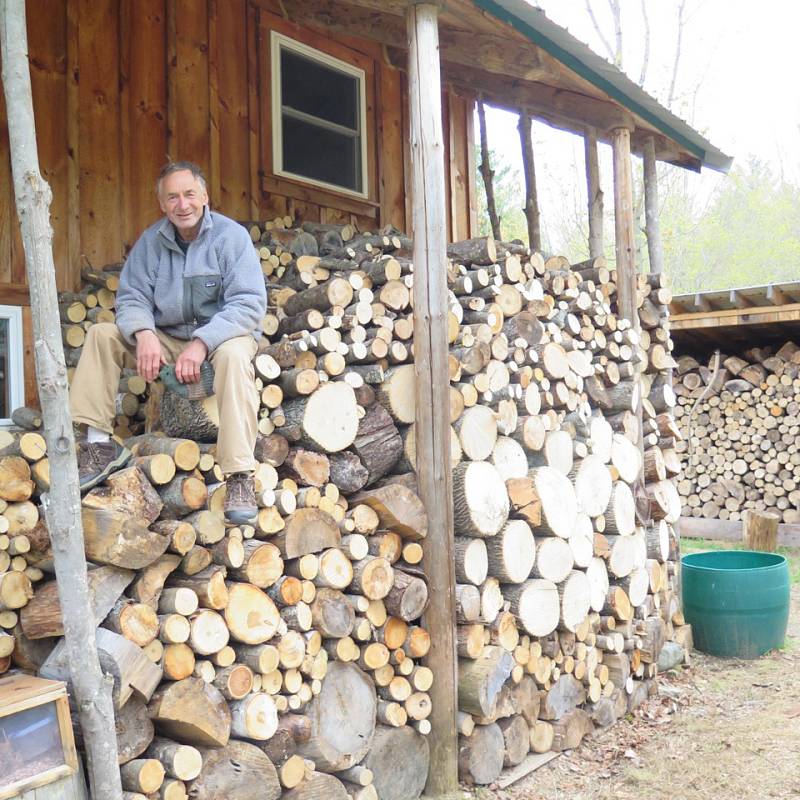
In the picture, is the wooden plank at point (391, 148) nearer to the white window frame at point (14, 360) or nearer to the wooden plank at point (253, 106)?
the wooden plank at point (253, 106)

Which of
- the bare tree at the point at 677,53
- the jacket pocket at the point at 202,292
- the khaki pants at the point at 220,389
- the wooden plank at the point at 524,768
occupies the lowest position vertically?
the wooden plank at the point at 524,768

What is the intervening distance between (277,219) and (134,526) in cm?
322

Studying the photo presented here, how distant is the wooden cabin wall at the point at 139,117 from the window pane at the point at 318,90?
0.19m

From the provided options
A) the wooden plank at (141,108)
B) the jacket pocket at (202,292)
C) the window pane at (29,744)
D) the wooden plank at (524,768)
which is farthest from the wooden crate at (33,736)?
the wooden plank at (141,108)

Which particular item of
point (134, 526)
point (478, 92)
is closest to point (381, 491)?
point (134, 526)

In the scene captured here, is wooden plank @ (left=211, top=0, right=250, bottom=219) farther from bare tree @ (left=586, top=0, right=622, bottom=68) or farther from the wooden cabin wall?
bare tree @ (left=586, top=0, right=622, bottom=68)

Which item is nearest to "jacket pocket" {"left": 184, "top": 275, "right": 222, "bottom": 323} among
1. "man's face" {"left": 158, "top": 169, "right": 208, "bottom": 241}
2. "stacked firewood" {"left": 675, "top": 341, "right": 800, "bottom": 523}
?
"man's face" {"left": 158, "top": 169, "right": 208, "bottom": 241}

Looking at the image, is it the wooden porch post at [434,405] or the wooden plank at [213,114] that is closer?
the wooden porch post at [434,405]

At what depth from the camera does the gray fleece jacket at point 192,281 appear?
135 inches

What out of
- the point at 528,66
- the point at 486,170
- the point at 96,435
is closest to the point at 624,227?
the point at 528,66

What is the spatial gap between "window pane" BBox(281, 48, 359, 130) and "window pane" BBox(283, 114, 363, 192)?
12 centimetres

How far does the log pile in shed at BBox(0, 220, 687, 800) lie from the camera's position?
114 inches

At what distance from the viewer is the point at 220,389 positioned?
10.5 ft

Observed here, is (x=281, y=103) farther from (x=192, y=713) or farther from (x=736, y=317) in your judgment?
(x=736, y=317)
